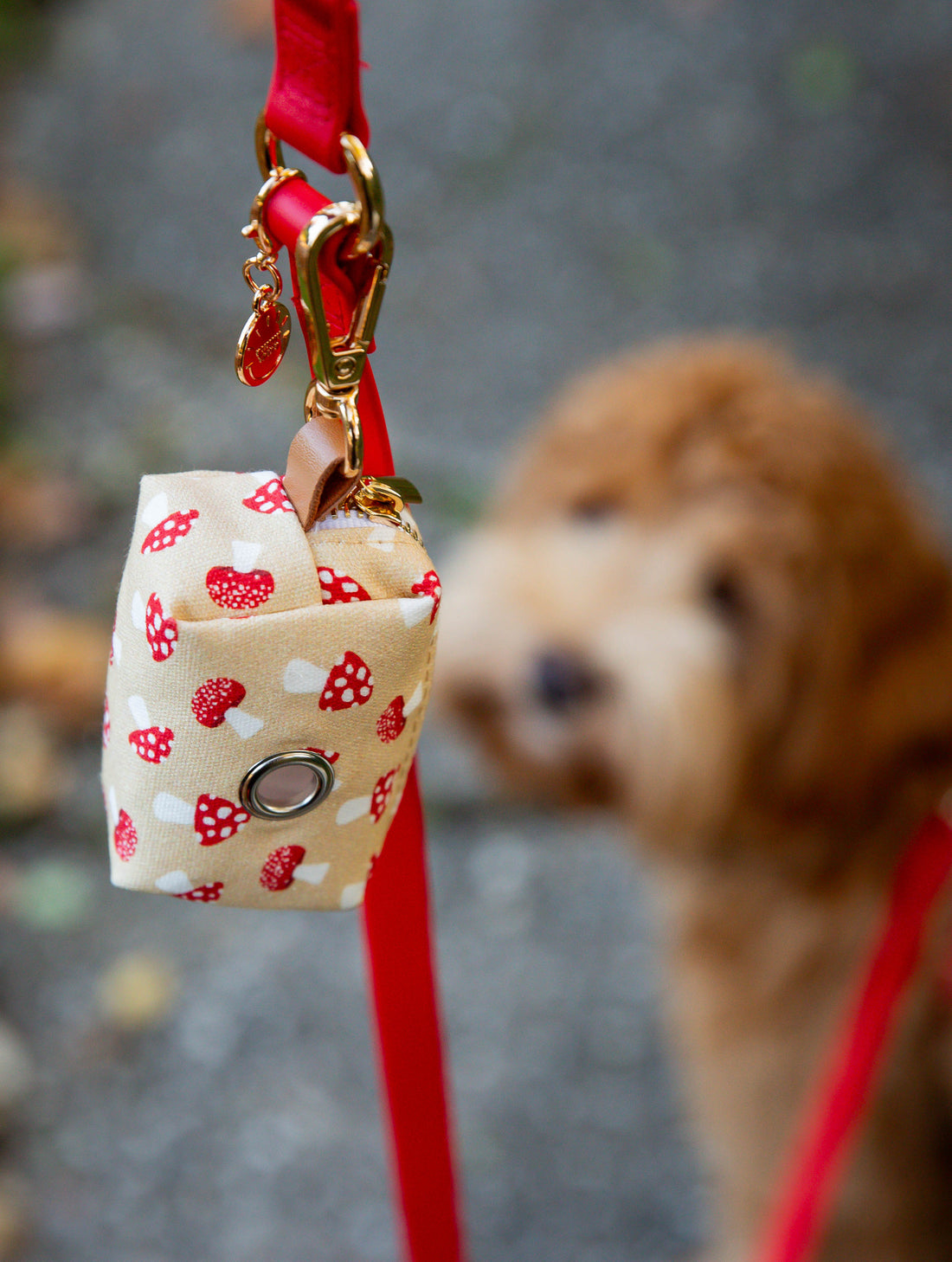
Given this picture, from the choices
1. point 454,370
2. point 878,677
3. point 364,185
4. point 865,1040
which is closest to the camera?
point 364,185

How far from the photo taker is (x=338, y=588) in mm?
267

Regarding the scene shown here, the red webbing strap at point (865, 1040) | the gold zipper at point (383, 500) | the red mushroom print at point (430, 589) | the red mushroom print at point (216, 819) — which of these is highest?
the gold zipper at point (383, 500)

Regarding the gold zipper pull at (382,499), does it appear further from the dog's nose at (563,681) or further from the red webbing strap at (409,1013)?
the dog's nose at (563,681)

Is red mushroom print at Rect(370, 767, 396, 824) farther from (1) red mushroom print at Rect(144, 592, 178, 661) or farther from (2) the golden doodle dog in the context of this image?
(2) the golden doodle dog

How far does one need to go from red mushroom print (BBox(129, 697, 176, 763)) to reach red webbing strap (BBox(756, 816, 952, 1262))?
498 millimetres

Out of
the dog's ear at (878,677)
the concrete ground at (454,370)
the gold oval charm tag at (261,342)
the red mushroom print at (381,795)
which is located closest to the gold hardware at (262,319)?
the gold oval charm tag at (261,342)

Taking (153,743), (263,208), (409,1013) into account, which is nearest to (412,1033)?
(409,1013)

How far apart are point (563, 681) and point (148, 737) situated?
0.68 meters

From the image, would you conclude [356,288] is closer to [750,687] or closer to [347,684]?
[347,684]

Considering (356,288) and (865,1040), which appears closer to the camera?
(356,288)

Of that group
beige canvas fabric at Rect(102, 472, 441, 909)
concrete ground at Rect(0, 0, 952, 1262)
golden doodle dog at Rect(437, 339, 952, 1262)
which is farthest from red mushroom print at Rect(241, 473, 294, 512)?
concrete ground at Rect(0, 0, 952, 1262)

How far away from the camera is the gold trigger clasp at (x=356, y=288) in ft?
0.77

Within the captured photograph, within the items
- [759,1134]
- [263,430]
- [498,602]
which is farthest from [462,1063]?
[263,430]

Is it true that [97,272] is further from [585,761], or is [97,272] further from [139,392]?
Result: [585,761]
